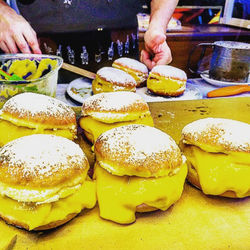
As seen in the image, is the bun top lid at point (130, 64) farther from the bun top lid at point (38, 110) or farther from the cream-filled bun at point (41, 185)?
the cream-filled bun at point (41, 185)

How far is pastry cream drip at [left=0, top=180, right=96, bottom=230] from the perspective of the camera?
1082 mm

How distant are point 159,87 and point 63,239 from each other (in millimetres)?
1977

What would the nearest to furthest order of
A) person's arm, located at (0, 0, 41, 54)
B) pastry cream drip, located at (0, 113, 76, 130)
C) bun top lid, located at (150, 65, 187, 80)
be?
pastry cream drip, located at (0, 113, 76, 130) < person's arm, located at (0, 0, 41, 54) < bun top lid, located at (150, 65, 187, 80)

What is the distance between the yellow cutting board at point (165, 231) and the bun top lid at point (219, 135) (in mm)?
274

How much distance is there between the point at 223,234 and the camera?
3.89 feet

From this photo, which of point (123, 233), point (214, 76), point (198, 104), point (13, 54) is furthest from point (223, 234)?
point (214, 76)

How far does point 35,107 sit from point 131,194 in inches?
29.8

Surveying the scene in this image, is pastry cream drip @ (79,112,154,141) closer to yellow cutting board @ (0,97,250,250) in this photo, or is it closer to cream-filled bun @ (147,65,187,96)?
yellow cutting board @ (0,97,250,250)

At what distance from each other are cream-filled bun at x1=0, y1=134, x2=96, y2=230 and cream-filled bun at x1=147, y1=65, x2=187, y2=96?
5.73 ft

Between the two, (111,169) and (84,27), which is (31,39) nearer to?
(84,27)

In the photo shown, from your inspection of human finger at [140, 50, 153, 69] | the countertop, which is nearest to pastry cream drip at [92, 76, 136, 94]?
the countertop

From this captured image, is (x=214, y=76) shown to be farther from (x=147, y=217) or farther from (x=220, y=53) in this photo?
(x=147, y=217)

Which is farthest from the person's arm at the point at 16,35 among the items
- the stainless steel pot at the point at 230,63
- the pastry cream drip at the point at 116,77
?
the stainless steel pot at the point at 230,63

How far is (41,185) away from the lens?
107cm
